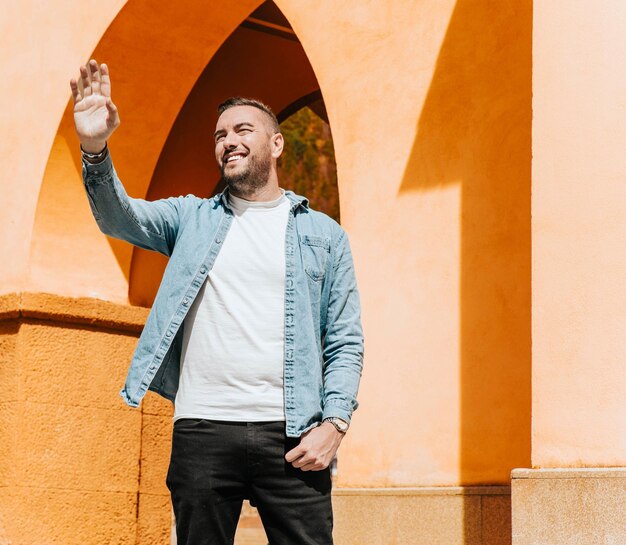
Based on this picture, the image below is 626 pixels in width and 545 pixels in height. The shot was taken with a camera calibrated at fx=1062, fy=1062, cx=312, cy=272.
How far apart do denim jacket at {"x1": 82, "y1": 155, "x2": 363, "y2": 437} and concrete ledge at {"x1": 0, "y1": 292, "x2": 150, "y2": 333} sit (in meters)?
3.52

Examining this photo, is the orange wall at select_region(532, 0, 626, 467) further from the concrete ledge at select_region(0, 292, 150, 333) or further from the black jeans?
Answer: the concrete ledge at select_region(0, 292, 150, 333)

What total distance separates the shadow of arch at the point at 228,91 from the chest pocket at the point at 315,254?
14.6 ft

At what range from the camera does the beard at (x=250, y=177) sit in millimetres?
2838

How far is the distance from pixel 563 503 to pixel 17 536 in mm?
3583

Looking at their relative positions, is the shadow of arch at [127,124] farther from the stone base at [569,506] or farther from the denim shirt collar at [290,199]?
the stone base at [569,506]

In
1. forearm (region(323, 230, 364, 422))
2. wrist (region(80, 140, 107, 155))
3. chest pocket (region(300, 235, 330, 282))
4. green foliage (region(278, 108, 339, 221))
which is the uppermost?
green foliage (region(278, 108, 339, 221))

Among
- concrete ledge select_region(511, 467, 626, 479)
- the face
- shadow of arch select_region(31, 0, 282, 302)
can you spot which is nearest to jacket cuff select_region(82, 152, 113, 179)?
the face

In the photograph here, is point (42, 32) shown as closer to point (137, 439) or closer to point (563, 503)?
point (137, 439)

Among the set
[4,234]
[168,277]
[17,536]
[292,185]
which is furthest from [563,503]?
[292,185]

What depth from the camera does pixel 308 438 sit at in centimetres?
258

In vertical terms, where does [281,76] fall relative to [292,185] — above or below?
below

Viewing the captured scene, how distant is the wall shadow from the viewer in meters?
4.23

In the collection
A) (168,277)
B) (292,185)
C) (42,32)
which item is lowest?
(168,277)

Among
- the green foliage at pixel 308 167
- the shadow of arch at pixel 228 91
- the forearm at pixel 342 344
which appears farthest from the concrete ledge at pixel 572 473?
the green foliage at pixel 308 167
